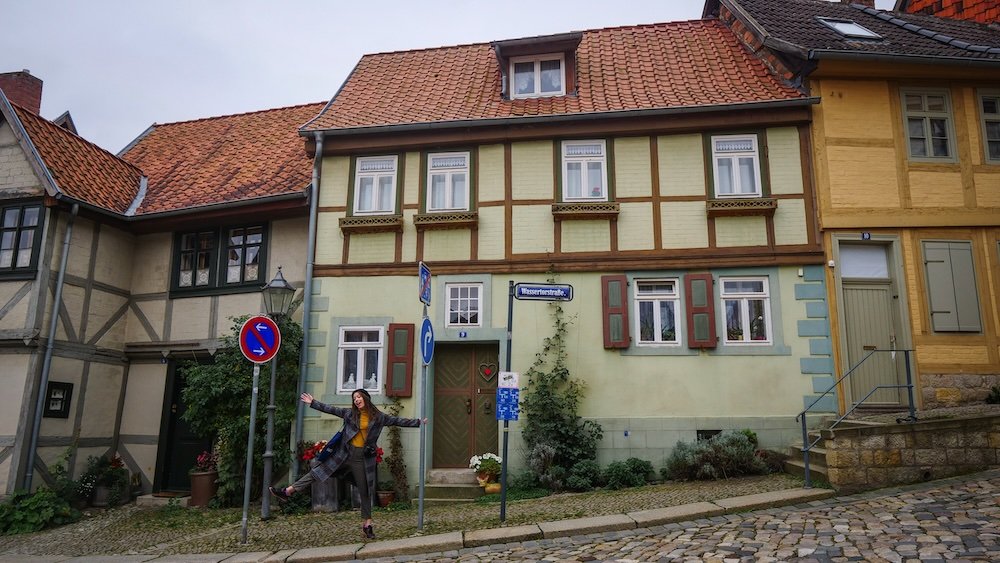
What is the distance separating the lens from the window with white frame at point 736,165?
11.7m

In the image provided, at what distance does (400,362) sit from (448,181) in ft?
11.1

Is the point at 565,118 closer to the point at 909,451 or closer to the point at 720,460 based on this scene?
the point at 720,460

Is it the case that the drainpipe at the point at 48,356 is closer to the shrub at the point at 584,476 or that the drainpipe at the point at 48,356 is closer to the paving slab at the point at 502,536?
the paving slab at the point at 502,536

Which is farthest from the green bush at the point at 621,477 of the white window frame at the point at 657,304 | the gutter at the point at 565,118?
the gutter at the point at 565,118

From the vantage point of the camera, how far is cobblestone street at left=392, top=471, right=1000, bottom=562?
6.02 meters

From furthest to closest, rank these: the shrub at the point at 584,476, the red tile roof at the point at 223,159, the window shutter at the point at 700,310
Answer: the red tile roof at the point at 223,159 < the window shutter at the point at 700,310 < the shrub at the point at 584,476

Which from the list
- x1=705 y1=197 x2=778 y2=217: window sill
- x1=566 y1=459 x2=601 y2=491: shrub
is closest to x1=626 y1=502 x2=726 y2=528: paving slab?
x1=566 y1=459 x2=601 y2=491: shrub

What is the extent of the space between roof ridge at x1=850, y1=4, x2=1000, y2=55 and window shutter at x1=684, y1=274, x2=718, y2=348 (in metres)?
5.95

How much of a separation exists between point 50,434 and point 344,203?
21.6 feet

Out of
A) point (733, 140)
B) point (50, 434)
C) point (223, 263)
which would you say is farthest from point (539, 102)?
point (50, 434)

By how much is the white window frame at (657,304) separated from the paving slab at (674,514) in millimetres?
3562

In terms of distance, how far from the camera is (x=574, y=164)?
12156mm

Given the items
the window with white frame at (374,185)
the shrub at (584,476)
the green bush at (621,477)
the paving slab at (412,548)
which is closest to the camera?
the paving slab at (412,548)

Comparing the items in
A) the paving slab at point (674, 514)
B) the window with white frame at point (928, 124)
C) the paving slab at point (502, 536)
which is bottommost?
the paving slab at point (502, 536)
